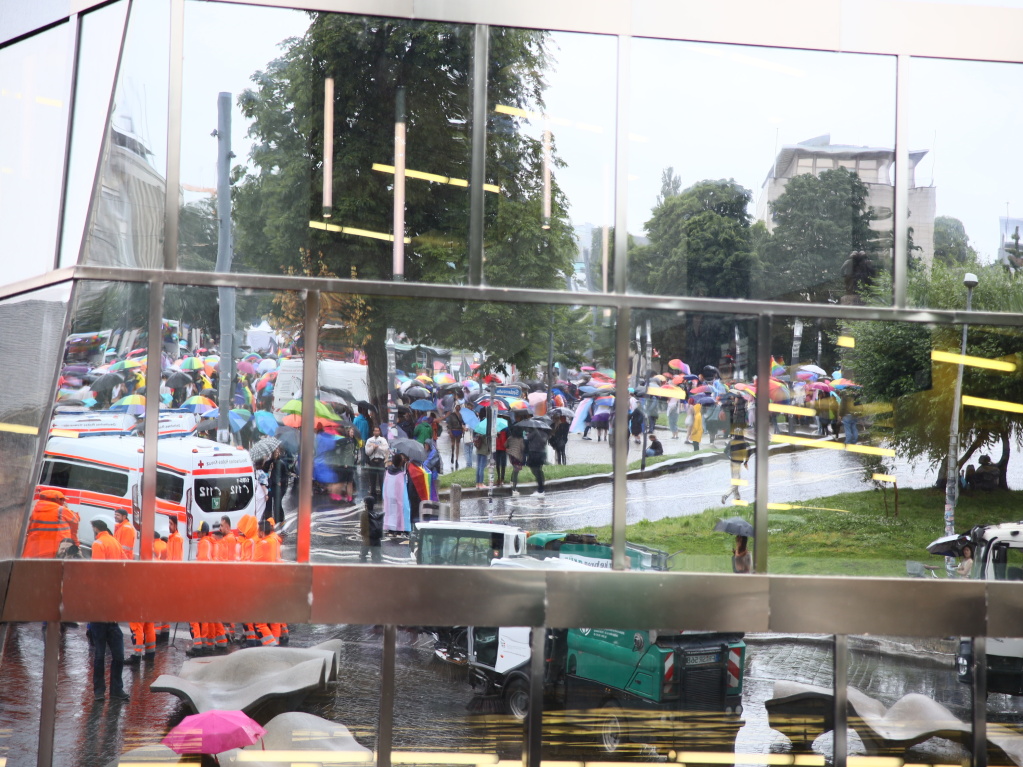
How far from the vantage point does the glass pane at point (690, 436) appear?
277 inches

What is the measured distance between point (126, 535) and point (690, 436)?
14.1 ft

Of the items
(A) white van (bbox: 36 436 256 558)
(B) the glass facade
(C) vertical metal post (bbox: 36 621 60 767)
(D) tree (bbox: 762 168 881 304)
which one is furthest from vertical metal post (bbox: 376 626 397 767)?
(D) tree (bbox: 762 168 881 304)

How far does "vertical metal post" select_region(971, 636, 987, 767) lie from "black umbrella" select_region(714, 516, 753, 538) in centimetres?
188

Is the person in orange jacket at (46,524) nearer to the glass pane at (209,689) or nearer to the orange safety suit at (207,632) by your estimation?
the glass pane at (209,689)

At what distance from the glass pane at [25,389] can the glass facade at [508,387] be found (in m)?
0.03

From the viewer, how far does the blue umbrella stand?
6.83 meters

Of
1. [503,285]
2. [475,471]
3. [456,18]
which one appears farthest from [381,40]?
[475,471]

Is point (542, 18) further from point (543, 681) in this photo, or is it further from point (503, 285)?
point (543, 681)

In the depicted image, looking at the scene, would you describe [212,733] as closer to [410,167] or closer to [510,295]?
[510,295]

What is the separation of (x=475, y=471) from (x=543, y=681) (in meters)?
1.64

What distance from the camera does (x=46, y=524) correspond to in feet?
21.9

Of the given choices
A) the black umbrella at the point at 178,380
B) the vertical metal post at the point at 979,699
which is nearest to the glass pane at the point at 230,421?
the black umbrella at the point at 178,380

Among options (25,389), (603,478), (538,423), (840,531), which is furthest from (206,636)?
(840,531)

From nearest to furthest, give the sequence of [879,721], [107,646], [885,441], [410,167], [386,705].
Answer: [107,646], [386,705], [879,721], [410,167], [885,441]
